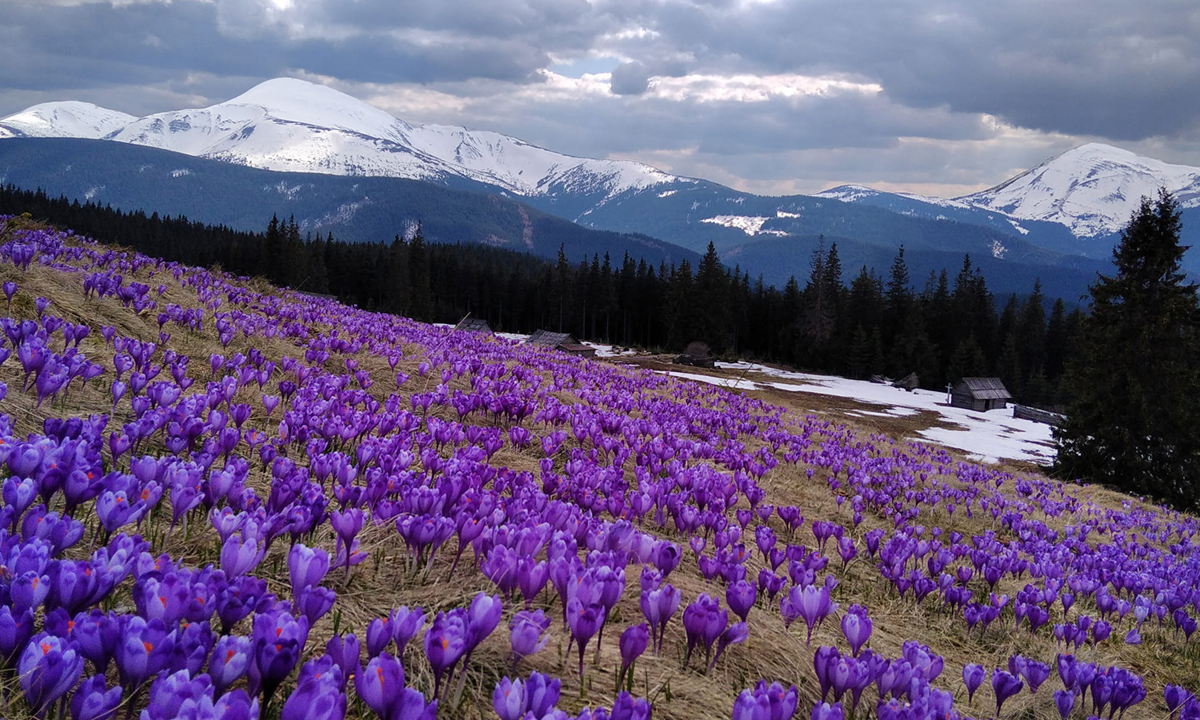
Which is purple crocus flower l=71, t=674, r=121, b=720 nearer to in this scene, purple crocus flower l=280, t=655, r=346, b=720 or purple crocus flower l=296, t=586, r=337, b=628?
purple crocus flower l=280, t=655, r=346, b=720

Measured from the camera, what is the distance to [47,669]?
1409 mm

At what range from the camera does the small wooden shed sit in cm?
5534

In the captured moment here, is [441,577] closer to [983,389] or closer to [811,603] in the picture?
[811,603]

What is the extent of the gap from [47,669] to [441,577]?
5.31 feet

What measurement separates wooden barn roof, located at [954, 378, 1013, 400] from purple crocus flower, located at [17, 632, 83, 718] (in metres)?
62.8

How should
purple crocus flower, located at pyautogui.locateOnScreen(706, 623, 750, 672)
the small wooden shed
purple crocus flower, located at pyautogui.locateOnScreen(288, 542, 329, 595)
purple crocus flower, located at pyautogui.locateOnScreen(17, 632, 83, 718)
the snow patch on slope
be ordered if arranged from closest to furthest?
purple crocus flower, located at pyautogui.locateOnScreen(17, 632, 83, 718) < purple crocus flower, located at pyautogui.locateOnScreen(288, 542, 329, 595) < purple crocus flower, located at pyautogui.locateOnScreen(706, 623, 750, 672) < the snow patch on slope < the small wooden shed

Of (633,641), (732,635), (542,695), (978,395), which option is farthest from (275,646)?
(978,395)

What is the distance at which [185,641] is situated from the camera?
5.04 ft

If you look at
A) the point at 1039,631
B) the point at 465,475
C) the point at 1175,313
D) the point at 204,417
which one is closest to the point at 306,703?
the point at 465,475

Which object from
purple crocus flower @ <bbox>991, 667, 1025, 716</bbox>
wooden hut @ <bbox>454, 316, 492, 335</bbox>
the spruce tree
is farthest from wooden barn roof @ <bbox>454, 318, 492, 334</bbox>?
the spruce tree

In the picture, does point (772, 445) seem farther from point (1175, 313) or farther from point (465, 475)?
point (1175, 313)

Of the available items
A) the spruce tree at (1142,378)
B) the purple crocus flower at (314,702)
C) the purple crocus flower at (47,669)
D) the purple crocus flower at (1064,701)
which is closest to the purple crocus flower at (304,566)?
the purple crocus flower at (47,669)

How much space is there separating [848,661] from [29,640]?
2.41 m

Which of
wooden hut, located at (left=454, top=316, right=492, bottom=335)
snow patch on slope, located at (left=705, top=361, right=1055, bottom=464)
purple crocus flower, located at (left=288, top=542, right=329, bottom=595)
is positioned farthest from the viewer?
snow patch on slope, located at (left=705, top=361, right=1055, bottom=464)
